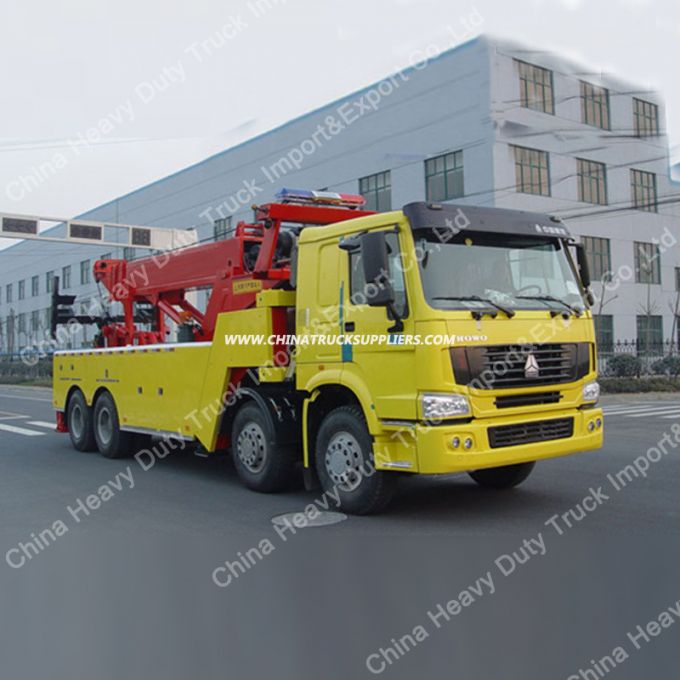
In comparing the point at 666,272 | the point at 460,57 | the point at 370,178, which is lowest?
the point at 666,272

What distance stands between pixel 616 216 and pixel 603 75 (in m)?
6.02

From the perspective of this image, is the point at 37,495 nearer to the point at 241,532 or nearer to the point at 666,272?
the point at 241,532

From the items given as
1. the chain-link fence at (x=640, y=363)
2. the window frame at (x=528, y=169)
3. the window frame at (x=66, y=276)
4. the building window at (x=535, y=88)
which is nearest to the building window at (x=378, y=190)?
the window frame at (x=528, y=169)

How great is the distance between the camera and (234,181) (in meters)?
42.4

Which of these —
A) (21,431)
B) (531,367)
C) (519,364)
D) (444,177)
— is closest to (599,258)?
(444,177)

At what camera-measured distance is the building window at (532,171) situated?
3062 cm

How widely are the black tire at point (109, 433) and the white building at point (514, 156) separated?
67.8ft

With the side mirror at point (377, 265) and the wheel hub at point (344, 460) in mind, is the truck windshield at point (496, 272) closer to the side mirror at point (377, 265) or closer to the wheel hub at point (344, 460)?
the side mirror at point (377, 265)

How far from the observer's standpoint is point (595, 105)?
3375cm

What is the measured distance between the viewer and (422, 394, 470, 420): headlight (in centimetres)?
661

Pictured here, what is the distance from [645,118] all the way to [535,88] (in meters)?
7.64

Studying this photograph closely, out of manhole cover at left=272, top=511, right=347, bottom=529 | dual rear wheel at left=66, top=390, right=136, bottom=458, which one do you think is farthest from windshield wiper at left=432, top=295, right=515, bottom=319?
dual rear wheel at left=66, top=390, right=136, bottom=458

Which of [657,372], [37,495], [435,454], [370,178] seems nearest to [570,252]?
[435,454]

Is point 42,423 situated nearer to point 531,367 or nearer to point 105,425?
point 105,425
